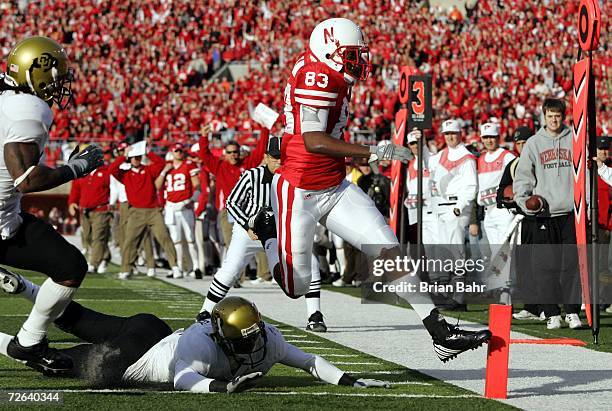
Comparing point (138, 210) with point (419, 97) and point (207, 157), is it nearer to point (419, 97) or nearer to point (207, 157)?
point (207, 157)

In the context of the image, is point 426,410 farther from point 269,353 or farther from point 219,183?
point 219,183

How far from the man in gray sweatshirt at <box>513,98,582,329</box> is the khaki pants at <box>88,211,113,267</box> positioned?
9.16 m

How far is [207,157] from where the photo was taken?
1392 centimetres

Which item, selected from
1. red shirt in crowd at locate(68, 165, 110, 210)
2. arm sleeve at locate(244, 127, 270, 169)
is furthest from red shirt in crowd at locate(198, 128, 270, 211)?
red shirt in crowd at locate(68, 165, 110, 210)

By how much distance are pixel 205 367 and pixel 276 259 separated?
52.7 inches

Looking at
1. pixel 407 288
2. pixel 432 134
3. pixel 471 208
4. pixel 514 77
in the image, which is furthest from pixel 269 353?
pixel 514 77

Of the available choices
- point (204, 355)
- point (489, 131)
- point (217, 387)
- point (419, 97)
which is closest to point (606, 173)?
point (489, 131)

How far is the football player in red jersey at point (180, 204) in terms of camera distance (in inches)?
659

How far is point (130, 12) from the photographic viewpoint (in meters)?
36.6

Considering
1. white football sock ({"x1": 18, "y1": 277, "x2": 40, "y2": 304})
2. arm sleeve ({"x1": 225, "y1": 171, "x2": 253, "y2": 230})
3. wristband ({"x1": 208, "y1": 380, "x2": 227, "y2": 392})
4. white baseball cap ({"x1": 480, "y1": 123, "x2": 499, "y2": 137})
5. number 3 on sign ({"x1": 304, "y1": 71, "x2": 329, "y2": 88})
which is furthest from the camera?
white baseball cap ({"x1": 480, "y1": 123, "x2": 499, "y2": 137})

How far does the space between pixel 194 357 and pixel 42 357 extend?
3.09 ft

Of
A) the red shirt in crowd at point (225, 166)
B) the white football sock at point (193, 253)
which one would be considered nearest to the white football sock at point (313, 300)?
the red shirt in crowd at point (225, 166)

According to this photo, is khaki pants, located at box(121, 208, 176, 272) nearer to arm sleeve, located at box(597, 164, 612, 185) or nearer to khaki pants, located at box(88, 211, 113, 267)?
khaki pants, located at box(88, 211, 113, 267)

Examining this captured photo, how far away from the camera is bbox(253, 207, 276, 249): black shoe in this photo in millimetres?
7137
